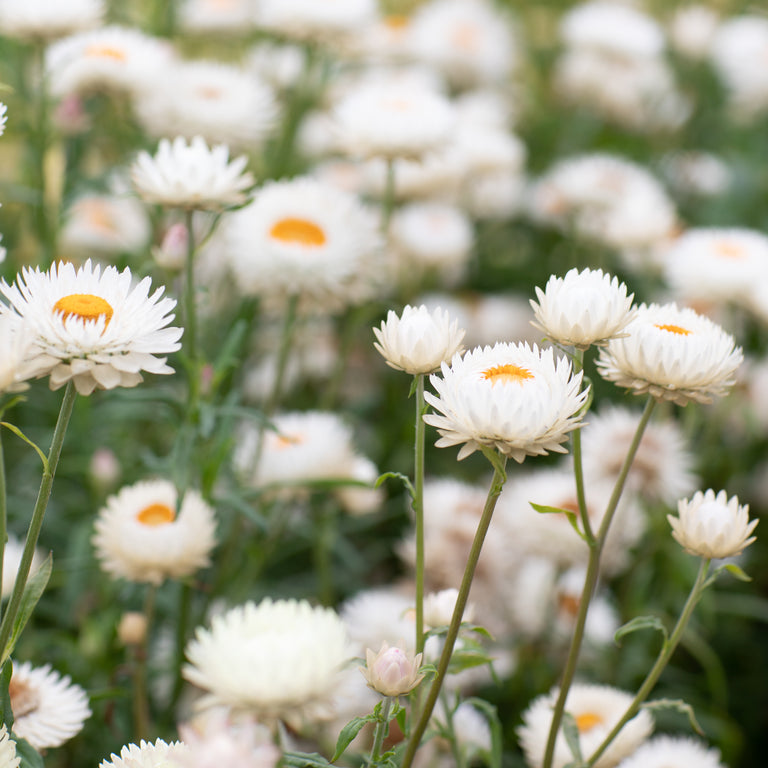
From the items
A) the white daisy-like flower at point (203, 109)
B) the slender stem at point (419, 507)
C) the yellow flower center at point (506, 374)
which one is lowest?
the slender stem at point (419, 507)

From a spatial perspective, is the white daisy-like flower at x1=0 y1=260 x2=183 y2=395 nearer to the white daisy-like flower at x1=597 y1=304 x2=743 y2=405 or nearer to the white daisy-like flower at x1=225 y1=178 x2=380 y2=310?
the white daisy-like flower at x1=597 y1=304 x2=743 y2=405

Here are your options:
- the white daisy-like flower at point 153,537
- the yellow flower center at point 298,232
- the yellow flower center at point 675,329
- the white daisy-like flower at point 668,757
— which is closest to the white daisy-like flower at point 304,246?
the yellow flower center at point 298,232

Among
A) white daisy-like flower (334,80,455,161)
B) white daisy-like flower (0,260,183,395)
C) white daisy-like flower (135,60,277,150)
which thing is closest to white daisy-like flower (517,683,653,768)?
white daisy-like flower (0,260,183,395)

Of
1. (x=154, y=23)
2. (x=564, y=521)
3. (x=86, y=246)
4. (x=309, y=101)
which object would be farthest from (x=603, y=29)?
(x=564, y=521)

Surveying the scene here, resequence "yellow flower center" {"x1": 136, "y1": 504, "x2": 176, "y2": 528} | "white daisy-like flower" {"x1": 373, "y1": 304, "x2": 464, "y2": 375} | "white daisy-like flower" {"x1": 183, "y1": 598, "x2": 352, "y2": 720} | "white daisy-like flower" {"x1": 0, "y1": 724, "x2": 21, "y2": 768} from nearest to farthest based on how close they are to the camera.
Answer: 1. "white daisy-like flower" {"x1": 183, "y1": 598, "x2": 352, "y2": 720}
2. "white daisy-like flower" {"x1": 0, "y1": 724, "x2": 21, "y2": 768}
3. "white daisy-like flower" {"x1": 373, "y1": 304, "x2": 464, "y2": 375}
4. "yellow flower center" {"x1": 136, "y1": 504, "x2": 176, "y2": 528}

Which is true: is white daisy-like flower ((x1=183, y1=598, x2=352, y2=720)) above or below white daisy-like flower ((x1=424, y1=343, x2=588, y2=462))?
below

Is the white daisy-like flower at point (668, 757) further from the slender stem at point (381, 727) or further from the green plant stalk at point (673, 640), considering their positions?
the slender stem at point (381, 727)

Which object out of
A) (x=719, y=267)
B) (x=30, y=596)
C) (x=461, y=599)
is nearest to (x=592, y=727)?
(x=461, y=599)
